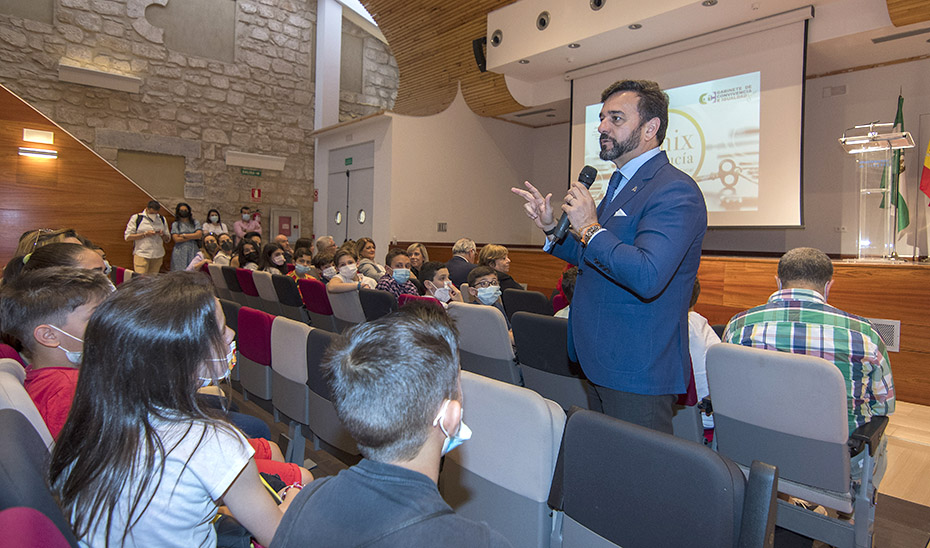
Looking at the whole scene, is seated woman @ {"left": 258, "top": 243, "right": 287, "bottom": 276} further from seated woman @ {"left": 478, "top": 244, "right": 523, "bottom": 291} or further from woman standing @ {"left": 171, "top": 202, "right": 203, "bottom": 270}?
woman standing @ {"left": 171, "top": 202, "right": 203, "bottom": 270}

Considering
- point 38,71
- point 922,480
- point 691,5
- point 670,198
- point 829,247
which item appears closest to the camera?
point 670,198

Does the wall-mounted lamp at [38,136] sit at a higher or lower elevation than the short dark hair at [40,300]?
→ higher

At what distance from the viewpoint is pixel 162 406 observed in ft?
3.62

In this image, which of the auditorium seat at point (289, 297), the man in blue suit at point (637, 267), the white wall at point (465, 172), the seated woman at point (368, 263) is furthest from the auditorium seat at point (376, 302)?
the white wall at point (465, 172)

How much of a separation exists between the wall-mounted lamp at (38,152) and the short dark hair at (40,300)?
29.1 feet

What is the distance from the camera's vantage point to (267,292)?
512cm

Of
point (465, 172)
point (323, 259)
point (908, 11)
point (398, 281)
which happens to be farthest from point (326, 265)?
point (908, 11)

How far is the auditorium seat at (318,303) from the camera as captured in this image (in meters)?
4.37

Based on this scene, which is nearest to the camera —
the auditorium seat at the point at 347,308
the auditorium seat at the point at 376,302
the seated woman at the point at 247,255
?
the auditorium seat at the point at 376,302

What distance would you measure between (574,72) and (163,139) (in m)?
7.90

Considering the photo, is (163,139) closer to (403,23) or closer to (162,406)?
(403,23)

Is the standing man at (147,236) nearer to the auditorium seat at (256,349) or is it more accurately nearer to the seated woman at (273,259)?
the seated woman at (273,259)

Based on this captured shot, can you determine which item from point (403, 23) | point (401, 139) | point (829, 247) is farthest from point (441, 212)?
point (829, 247)

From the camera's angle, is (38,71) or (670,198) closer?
(670,198)
